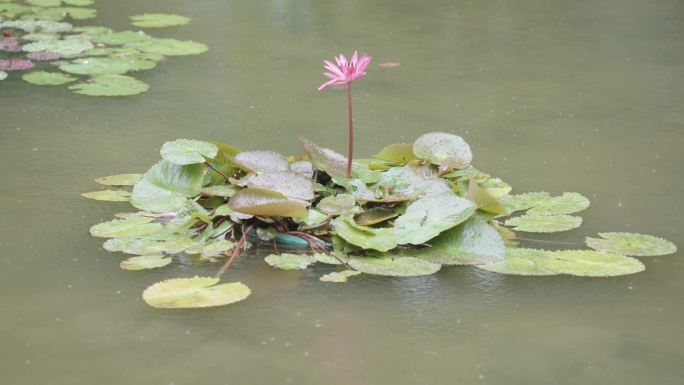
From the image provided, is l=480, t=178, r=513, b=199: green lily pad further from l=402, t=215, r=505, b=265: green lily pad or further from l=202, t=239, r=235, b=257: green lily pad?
l=202, t=239, r=235, b=257: green lily pad

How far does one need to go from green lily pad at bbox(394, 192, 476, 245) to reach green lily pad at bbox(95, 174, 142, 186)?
0.82 meters

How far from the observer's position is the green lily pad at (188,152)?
100 inches

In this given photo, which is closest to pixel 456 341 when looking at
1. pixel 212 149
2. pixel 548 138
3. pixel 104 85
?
pixel 212 149

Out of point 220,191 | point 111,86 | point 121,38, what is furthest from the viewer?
point 121,38

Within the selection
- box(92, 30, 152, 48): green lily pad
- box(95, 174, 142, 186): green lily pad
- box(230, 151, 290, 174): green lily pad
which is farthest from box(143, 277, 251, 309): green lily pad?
box(92, 30, 152, 48): green lily pad

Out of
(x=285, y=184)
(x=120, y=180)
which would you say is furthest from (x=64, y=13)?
(x=285, y=184)

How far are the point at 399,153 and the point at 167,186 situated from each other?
62 cm

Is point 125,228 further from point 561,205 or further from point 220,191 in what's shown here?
point 561,205

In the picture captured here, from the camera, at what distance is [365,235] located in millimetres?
2332

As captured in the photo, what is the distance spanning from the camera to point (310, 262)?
7.67 ft

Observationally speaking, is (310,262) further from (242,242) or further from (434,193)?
(434,193)

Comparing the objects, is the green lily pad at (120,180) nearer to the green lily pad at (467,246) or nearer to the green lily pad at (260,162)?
the green lily pad at (260,162)

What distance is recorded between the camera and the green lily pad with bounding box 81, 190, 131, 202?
8.79 feet

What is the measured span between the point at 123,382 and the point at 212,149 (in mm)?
884
